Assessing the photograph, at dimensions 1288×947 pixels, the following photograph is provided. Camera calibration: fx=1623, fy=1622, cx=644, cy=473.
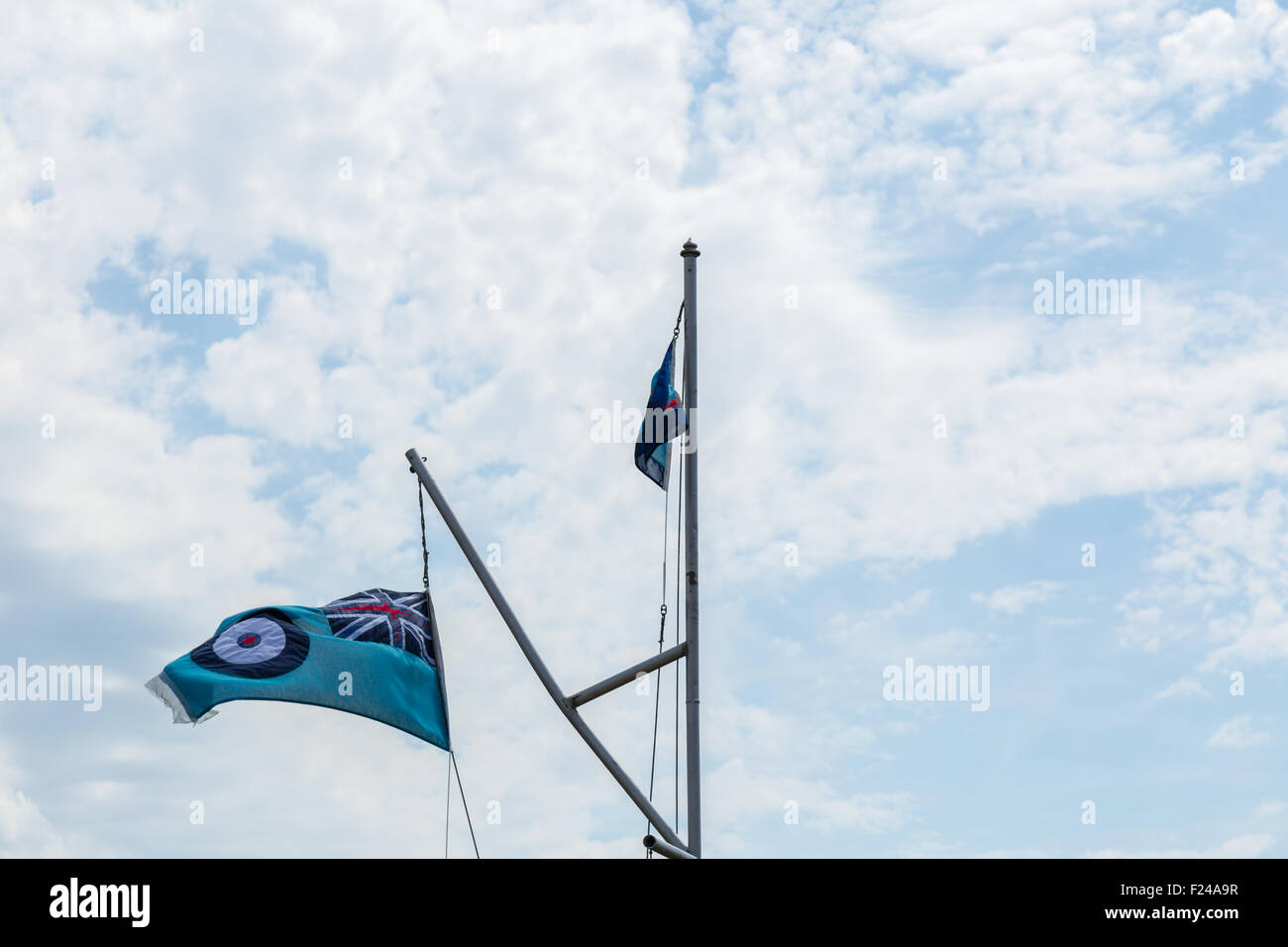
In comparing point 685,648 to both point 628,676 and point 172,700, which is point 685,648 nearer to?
point 628,676

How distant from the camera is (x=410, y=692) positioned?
70.9ft

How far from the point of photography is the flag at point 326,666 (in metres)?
20.8

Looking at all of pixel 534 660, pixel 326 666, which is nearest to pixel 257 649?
pixel 326 666

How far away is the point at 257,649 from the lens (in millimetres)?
21281

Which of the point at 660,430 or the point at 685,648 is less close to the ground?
the point at 660,430

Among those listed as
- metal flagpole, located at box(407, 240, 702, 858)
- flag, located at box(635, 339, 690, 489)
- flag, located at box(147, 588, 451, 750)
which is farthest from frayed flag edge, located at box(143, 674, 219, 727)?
flag, located at box(635, 339, 690, 489)

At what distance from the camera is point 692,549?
20.8 m

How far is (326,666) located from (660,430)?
537cm

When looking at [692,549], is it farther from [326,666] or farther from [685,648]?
[326,666]

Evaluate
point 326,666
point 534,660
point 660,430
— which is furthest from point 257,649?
point 660,430

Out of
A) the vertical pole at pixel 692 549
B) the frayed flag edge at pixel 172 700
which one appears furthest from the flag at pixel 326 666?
the vertical pole at pixel 692 549

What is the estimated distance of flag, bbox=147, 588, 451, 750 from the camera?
20.8 meters
